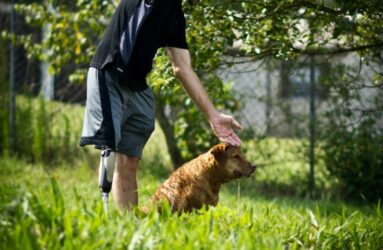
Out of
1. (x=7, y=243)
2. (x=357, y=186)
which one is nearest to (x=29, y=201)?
(x=7, y=243)

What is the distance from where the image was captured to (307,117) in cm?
921

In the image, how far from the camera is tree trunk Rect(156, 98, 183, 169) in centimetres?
977

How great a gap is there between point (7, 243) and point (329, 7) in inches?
128

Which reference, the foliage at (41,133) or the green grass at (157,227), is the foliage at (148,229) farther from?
the foliage at (41,133)

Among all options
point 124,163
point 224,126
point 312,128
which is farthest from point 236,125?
point 312,128

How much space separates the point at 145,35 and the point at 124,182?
1.06 metres

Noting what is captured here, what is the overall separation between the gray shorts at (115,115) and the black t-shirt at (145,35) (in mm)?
137

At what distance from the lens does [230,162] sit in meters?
5.64

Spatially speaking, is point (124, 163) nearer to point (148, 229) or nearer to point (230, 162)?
point (230, 162)

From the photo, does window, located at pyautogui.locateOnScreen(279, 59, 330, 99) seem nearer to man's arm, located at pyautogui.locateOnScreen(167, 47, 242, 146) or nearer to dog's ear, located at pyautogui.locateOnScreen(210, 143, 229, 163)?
dog's ear, located at pyautogui.locateOnScreen(210, 143, 229, 163)

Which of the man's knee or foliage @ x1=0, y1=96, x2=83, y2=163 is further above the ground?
the man's knee

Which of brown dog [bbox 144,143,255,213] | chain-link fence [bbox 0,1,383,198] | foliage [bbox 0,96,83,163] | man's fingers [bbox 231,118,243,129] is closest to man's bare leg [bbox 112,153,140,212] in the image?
brown dog [bbox 144,143,255,213]

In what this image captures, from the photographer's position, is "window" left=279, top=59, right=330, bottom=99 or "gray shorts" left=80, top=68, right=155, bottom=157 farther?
"window" left=279, top=59, right=330, bottom=99

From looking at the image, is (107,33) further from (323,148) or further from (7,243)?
(323,148)
